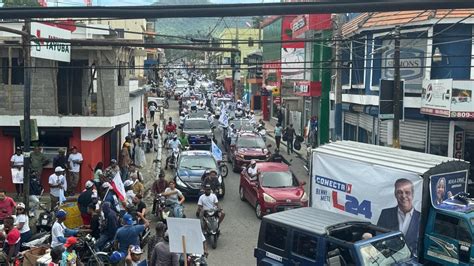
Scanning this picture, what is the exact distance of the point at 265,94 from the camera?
52375mm

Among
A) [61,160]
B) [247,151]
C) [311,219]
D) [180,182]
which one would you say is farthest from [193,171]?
[311,219]

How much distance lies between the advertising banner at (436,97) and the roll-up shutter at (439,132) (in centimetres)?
102

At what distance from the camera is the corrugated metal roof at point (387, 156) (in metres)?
12.0

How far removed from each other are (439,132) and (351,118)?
8.82 meters

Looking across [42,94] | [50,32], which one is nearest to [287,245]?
[50,32]

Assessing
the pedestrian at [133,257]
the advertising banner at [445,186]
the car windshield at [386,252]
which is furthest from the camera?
the advertising banner at [445,186]

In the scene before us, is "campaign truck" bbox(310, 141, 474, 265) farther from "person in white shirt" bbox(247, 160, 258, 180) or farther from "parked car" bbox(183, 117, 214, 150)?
"parked car" bbox(183, 117, 214, 150)

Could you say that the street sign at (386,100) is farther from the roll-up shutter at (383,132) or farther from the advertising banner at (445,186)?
the advertising banner at (445,186)

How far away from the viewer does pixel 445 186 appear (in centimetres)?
1188

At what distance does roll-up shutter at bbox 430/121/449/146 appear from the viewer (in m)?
21.3

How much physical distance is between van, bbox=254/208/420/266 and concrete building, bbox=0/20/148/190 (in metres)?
11.3

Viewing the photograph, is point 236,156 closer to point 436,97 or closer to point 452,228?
point 436,97

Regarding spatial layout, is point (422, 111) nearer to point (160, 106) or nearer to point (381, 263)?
point (381, 263)

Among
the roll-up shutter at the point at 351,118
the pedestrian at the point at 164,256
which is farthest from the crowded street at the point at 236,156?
the roll-up shutter at the point at 351,118
